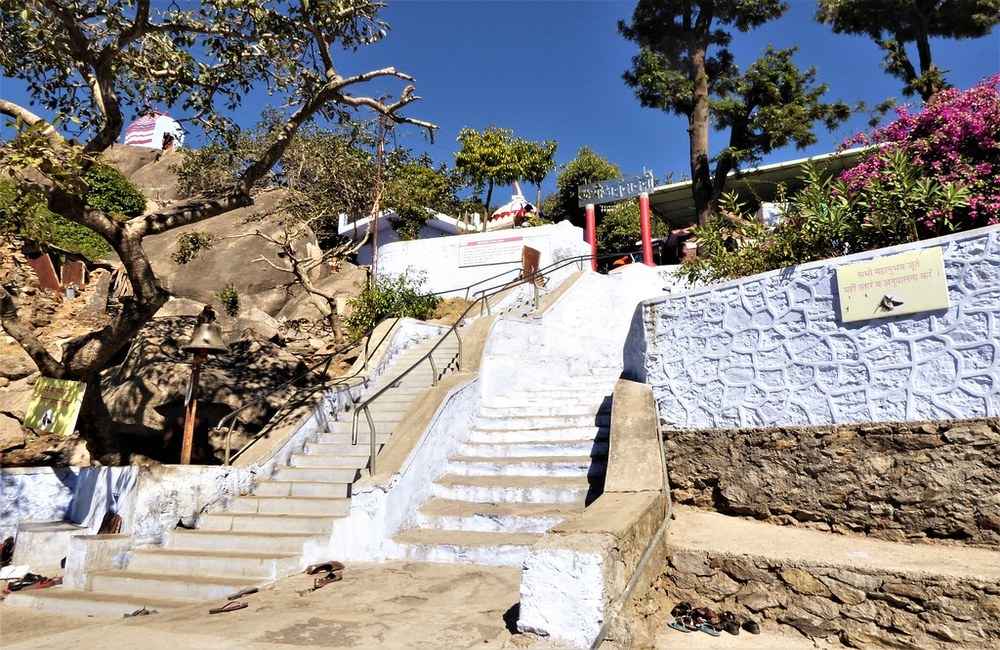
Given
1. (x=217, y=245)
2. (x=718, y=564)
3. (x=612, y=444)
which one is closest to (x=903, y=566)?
(x=718, y=564)

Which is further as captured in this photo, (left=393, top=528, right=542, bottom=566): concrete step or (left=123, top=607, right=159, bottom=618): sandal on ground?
(left=393, top=528, right=542, bottom=566): concrete step

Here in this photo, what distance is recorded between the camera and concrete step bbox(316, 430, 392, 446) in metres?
8.21

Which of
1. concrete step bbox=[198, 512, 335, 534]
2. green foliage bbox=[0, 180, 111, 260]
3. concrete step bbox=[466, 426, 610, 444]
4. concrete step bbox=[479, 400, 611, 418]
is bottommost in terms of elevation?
concrete step bbox=[198, 512, 335, 534]

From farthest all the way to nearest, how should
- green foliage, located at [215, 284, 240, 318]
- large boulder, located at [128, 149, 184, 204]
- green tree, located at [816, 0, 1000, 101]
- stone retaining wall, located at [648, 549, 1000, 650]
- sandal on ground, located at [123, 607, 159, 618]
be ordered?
large boulder, located at [128, 149, 184, 204] < green foliage, located at [215, 284, 240, 318] < green tree, located at [816, 0, 1000, 101] < sandal on ground, located at [123, 607, 159, 618] < stone retaining wall, located at [648, 549, 1000, 650]

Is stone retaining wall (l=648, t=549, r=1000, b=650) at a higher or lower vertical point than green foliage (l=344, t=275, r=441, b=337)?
lower

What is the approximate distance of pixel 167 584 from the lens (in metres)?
5.56

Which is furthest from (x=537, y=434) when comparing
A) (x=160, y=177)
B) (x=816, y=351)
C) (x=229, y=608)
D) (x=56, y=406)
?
(x=160, y=177)

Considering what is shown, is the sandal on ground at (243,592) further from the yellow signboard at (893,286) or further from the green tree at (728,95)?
the green tree at (728,95)

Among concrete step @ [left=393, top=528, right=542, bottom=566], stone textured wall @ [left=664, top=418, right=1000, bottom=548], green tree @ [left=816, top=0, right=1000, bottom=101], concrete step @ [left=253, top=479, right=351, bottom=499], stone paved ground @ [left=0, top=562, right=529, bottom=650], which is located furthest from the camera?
green tree @ [left=816, top=0, right=1000, bottom=101]

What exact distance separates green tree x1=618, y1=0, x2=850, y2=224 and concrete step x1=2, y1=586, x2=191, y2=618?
14408mm

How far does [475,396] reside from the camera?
877cm

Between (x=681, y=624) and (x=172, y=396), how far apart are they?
947cm

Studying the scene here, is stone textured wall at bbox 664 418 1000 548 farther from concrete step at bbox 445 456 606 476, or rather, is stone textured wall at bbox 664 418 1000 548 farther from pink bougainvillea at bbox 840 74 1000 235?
pink bougainvillea at bbox 840 74 1000 235

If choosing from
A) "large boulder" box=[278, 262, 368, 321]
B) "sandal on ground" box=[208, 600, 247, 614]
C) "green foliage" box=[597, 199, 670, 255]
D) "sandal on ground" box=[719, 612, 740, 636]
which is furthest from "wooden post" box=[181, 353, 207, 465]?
"green foliage" box=[597, 199, 670, 255]
